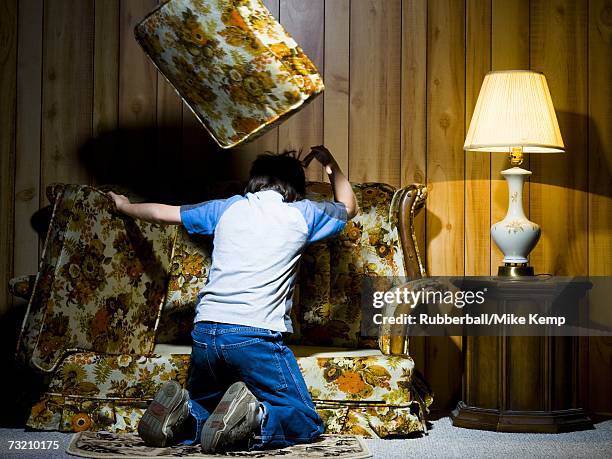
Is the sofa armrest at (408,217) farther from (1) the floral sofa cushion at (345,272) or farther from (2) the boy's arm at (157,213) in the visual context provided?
→ (2) the boy's arm at (157,213)

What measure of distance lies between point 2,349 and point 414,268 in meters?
1.71

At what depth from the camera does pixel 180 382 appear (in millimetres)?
2635

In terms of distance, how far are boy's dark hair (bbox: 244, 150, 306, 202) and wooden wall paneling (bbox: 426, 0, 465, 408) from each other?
2.98 feet

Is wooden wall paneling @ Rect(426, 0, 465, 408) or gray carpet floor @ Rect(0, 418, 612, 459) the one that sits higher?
wooden wall paneling @ Rect(426, 0, 465, 408)

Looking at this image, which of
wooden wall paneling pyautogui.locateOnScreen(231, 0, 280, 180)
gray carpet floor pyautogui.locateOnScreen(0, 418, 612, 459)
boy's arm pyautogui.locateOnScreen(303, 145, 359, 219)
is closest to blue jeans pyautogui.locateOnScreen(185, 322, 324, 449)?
gray carpet floor pyautogui.locateOnScreen(0, 418, 612, 459)

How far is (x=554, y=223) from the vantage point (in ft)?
10.9

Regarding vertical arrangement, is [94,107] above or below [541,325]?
above

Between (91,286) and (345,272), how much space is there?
2.93 ft

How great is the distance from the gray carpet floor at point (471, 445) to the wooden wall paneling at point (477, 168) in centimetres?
78

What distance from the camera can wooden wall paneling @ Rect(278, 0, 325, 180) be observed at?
335 cm

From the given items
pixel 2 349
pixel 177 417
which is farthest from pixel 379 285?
pixel 2 349

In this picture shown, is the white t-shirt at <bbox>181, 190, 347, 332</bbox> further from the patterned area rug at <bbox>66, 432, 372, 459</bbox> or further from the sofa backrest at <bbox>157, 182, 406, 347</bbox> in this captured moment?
the sofa backrest at <bbox>157, 182, 406, 347</bbox>

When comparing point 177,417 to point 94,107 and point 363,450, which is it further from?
point 94,107

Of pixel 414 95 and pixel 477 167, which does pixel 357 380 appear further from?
pixel 414 95
